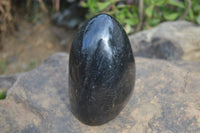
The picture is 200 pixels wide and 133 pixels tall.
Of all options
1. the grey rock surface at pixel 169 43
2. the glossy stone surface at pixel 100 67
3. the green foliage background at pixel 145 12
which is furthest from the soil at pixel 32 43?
the glossy stone surface at pixel 100 67

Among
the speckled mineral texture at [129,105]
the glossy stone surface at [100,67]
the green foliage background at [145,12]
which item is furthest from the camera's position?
the green foliage background at [145,12]

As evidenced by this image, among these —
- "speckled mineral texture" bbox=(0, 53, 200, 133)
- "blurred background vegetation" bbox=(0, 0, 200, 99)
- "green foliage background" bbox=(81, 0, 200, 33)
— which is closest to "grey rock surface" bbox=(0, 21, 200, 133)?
"speckled mineral texture" bbox=(0, 53, 200, 133)

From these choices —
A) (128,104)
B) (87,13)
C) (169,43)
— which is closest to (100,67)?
(128,104)

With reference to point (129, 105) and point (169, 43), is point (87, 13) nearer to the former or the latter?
point (169, 43)

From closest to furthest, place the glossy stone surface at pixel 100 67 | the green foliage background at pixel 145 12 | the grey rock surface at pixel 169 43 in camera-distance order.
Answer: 1. the glossy stone surface at pixel 100 67
2. the grey rock surface at pixel 169 43
3. the green foliage background at pixel 145 12

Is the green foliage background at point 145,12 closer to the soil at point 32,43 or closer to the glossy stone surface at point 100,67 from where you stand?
the soil at point 32,43
